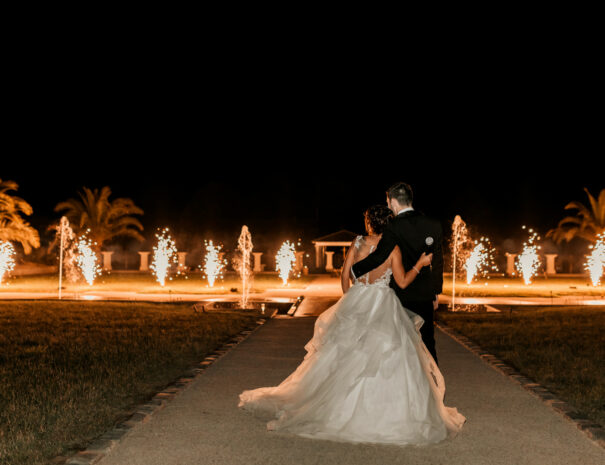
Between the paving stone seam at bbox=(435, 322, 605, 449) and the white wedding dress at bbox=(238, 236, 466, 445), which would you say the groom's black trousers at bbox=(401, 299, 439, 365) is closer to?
the white wedding dress at bbox=(238, 236, 466, 445)

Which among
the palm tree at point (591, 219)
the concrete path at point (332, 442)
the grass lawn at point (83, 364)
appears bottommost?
the concrete path at point (332, 442)

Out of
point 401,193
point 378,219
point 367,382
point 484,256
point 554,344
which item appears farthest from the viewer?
point 484,256

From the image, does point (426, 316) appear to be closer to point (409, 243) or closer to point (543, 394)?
→ point (409, 243)

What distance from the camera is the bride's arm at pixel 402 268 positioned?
21.2ft

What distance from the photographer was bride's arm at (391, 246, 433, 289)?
254 inches

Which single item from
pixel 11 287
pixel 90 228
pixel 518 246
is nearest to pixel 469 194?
pixel 518 246

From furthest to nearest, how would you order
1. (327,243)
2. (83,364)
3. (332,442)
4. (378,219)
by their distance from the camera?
(327,243), (83,364), (378,219), (332,442)

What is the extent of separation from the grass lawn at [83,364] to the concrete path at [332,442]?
590mm

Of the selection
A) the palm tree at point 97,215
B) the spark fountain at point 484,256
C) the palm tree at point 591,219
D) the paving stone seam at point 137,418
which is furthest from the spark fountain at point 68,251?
the palm tree at point 591,219

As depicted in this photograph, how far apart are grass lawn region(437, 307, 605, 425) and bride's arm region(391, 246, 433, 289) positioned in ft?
8.34

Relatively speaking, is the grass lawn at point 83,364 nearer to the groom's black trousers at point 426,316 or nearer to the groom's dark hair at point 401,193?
the groom's black trousers at point 426,316

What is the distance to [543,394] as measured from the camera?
8.35 m

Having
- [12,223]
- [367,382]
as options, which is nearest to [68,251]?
[12,223]

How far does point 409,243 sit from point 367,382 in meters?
1.36
